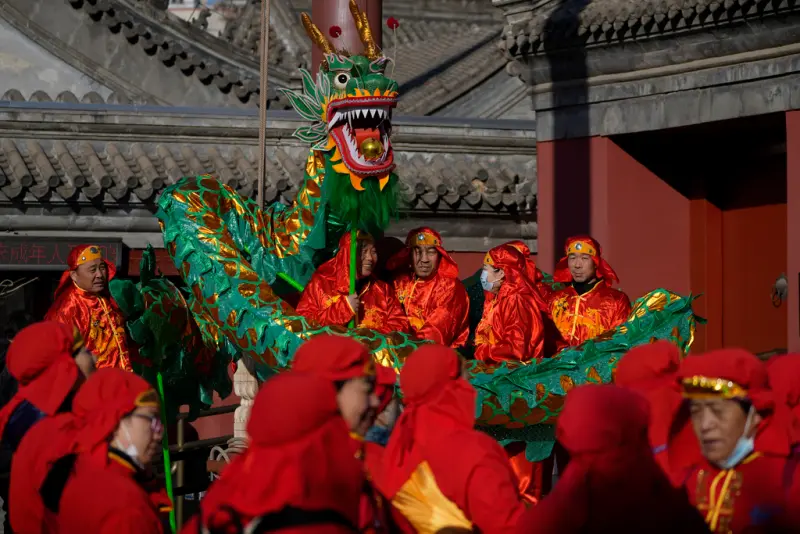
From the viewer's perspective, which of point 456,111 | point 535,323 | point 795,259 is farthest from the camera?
point 456,111

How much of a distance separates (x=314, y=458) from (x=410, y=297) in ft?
13.6

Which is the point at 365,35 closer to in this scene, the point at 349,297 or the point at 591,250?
the point at 349,297

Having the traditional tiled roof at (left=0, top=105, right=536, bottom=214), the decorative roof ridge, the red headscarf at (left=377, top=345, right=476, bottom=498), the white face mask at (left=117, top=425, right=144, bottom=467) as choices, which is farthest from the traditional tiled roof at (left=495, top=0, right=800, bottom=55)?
the white face mask at (left=117, top=425, right=144, bottom=467)

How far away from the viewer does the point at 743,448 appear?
5.30 meters

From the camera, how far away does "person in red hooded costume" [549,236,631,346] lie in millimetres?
8711

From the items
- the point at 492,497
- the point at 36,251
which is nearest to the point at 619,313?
the point at 492,497

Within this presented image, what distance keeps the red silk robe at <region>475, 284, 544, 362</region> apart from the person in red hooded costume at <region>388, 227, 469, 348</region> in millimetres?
167

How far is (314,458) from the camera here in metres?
4.51

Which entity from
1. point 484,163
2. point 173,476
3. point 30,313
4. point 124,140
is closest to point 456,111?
point 484,163

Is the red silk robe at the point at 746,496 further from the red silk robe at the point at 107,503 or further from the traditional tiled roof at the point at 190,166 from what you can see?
the traditional tiled roof at the point at 190,166

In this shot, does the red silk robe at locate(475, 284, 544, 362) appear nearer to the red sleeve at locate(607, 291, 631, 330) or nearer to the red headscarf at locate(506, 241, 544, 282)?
the red headscarf at locate(506, 241, 544, 282)

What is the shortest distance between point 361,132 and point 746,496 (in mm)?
3308

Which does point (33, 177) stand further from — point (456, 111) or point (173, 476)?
point (456, 111)

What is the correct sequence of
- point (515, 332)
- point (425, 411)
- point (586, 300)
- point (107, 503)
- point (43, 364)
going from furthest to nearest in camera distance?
point (586, 300)
point (515, 332)
point (43, 364)
point (425, 411)
point (107, 503)
